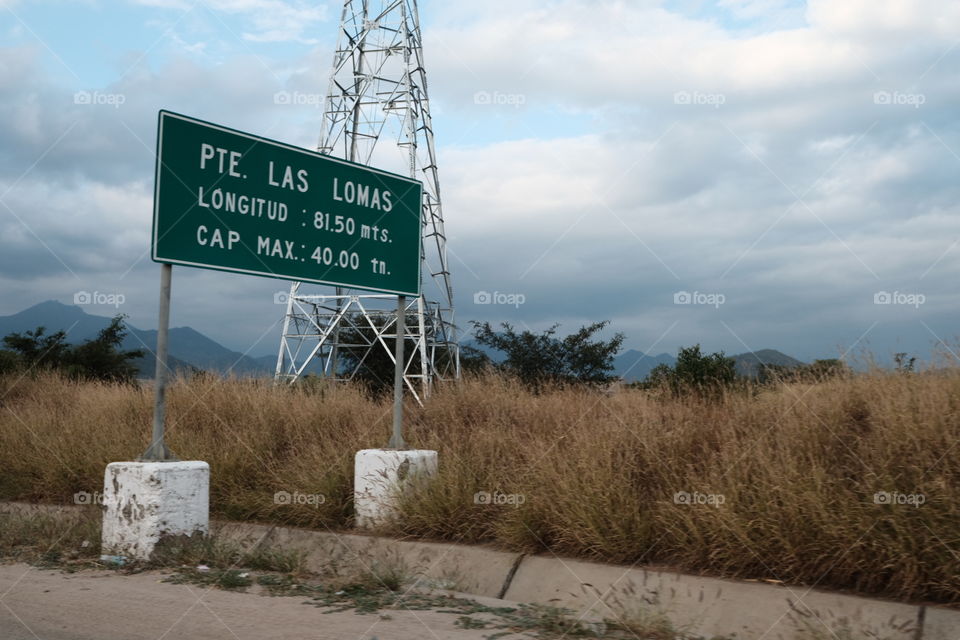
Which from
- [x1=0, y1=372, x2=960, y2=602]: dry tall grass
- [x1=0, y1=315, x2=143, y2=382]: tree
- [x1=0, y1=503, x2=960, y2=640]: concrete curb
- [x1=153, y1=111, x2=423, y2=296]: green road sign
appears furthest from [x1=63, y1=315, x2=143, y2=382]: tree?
[x1=0, y1=503, x2=960, y2=640]: concrete curb

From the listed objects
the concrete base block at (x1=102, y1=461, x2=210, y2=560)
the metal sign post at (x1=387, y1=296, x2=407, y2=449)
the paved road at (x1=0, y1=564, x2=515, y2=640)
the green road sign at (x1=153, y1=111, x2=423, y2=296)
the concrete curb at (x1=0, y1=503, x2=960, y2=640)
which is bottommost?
the paved road at (x1=0, y1=564, x2=515, y2=640)

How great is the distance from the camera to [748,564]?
263 inches

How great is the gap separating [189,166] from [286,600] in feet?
14.4

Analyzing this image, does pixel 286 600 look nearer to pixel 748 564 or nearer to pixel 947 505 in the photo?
pixel 748 564

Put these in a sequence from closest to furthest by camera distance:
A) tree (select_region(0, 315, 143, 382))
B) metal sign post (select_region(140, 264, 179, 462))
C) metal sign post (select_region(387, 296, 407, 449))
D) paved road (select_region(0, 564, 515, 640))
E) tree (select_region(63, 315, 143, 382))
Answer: paved road (select_region(0, 564, 515, 640)) → metal sign post (select_region(140, 264, 179, 462)) → metal sign post (select_region(387, 296, 407, 449)) → tree (select_region(0, 315, 143, 382)) → tree (select_region(63, 315, 143, 382))

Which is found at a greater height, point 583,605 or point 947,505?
point 947,505

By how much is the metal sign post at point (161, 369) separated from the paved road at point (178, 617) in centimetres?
149

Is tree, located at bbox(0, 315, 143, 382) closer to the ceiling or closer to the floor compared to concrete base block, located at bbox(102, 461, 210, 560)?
closer to the ceiling

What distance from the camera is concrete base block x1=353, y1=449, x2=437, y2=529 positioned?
29.7ft

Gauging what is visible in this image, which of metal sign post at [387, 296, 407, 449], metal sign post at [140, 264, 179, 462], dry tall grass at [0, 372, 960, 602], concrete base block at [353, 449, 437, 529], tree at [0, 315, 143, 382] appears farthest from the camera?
tree at [0, 315, 143, 382]

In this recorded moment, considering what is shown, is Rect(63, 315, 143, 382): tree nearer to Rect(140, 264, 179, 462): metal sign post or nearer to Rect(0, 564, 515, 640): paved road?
Rect(140, 264, 179, 462): metal sign post

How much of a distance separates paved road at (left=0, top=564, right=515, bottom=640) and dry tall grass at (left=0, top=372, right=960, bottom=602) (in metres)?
2.04

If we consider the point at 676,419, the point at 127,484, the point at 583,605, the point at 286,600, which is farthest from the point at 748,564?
the point at 127,484

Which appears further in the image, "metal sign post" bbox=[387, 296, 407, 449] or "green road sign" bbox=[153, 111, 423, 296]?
"metal sign post" bbox=[387, 296, 407, 449]
